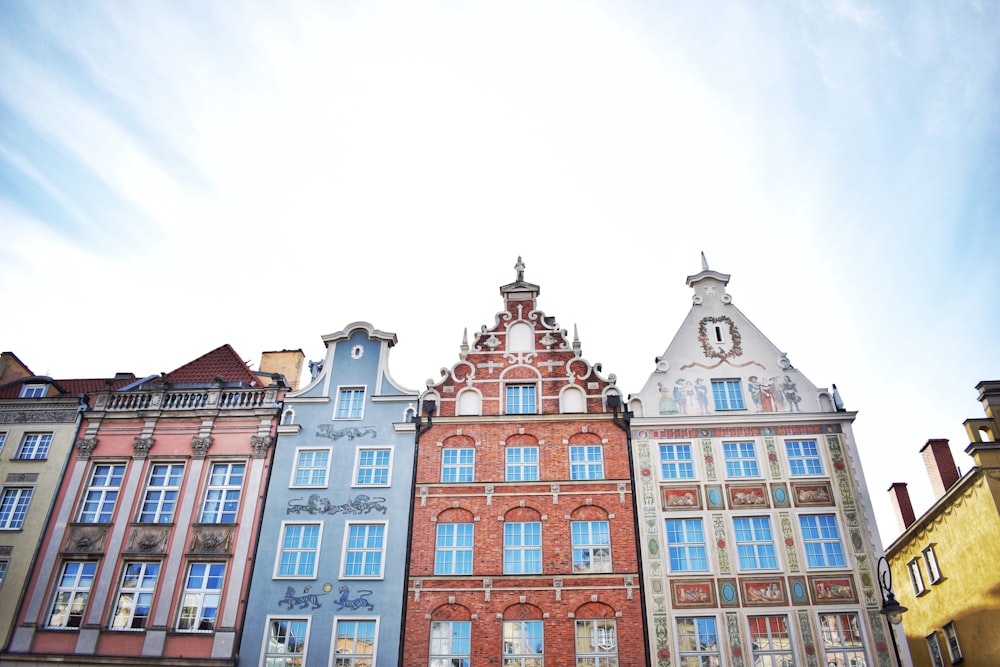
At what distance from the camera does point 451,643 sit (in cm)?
2202

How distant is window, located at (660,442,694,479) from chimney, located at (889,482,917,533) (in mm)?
11691

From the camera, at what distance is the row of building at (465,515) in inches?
866

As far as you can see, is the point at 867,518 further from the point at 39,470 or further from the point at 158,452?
the point at 39,470

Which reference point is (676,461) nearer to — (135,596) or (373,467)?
(373,467)

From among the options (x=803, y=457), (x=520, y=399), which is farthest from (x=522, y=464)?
(x=803, y=457)

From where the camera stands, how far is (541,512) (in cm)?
2378

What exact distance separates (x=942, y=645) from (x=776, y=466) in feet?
30.9

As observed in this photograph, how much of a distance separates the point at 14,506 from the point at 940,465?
31.6 metres

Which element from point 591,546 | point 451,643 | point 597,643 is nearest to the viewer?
point 597,643

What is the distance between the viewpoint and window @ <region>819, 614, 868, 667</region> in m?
21.1

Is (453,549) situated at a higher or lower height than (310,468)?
lower

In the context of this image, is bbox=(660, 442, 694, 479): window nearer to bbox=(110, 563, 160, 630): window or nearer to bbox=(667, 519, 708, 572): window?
bbox=(667, 519, 708, 572): window

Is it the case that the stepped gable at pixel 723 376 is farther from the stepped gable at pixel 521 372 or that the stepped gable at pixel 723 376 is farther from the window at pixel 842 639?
the window at pixel 842 639

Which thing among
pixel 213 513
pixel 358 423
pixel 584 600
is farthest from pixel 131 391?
pixel 584 600
